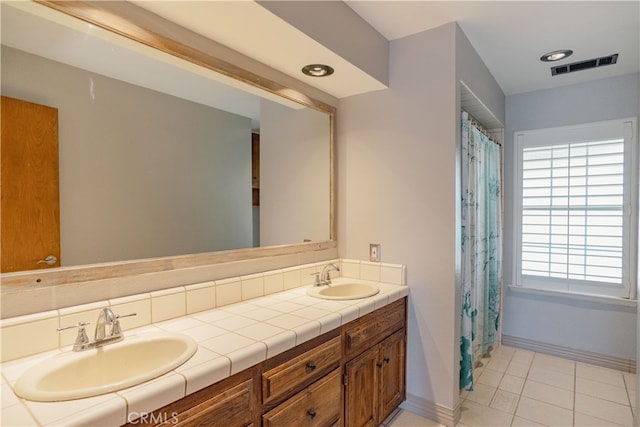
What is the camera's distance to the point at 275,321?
1.47 meters

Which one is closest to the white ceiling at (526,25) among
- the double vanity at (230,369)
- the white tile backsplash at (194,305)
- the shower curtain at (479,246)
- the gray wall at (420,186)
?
the gray wall at (420,186)

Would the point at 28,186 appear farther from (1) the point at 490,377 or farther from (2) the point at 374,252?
(1) the point at 490,377

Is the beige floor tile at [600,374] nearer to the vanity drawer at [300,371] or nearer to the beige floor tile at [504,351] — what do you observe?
the beige floor tile at [504,351]

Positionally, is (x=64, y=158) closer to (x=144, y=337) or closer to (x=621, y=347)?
(x=144, y=337)

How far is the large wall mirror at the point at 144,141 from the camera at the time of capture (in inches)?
47.5

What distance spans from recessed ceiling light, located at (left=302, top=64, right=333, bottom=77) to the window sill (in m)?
2.71

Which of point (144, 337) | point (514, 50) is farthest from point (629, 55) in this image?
point (144, 337)

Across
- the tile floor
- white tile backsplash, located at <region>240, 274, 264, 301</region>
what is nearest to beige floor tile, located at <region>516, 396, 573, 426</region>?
the tile floor

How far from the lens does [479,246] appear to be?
8.66 ft

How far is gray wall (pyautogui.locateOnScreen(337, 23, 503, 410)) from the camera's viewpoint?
2.02 meters

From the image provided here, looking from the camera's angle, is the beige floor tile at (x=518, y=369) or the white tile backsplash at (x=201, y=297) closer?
the white tile backsplash at (x=201, y=297)

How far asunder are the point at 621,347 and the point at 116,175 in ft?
12.7

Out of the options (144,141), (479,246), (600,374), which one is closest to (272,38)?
(144,141)

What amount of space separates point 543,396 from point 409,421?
109 centimetres
